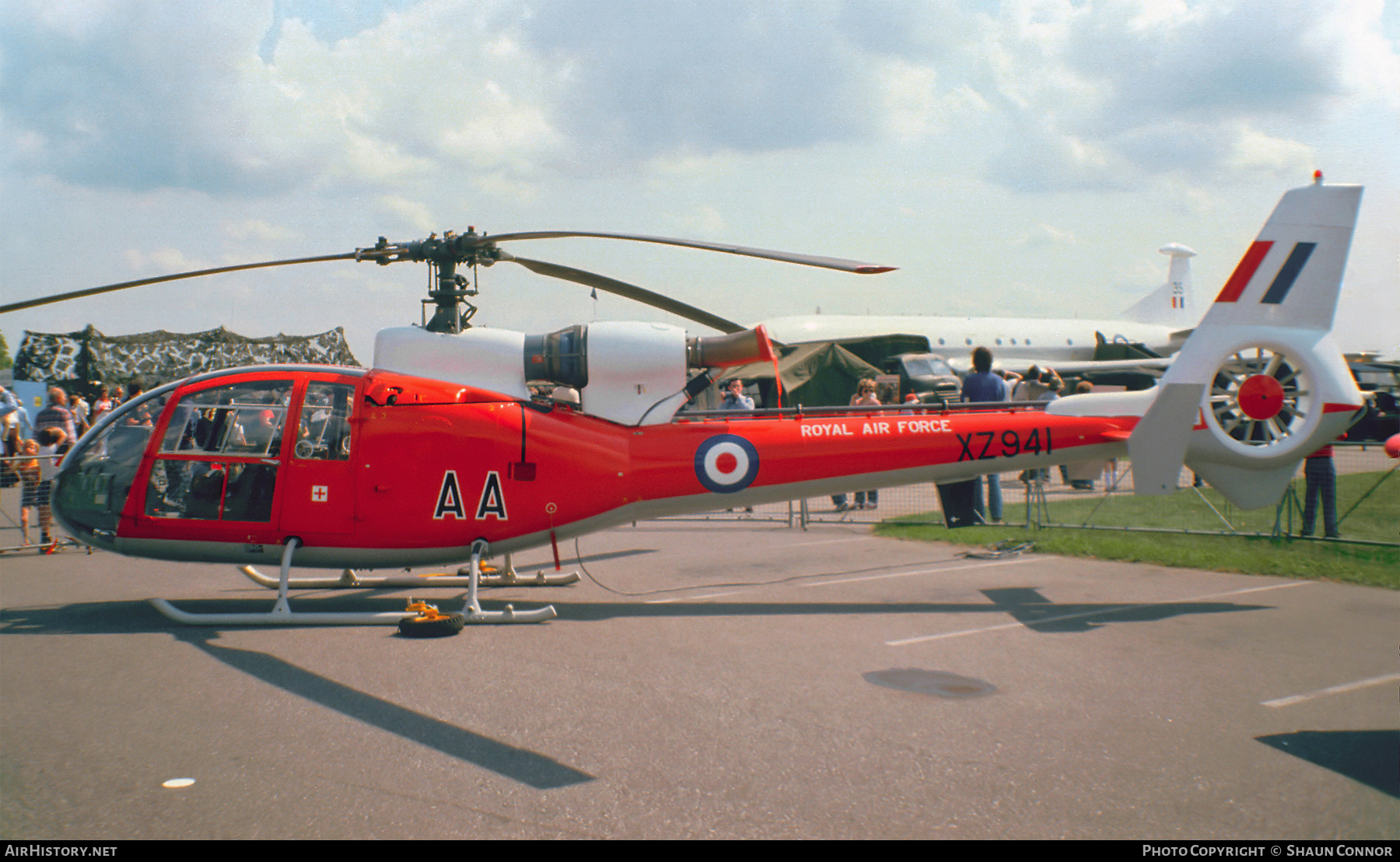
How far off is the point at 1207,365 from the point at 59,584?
10.6m

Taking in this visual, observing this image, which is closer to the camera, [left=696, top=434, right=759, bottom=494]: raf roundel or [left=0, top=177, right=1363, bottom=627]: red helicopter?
[left=0, top=177, right=1363, bottom=627]: red helicopter

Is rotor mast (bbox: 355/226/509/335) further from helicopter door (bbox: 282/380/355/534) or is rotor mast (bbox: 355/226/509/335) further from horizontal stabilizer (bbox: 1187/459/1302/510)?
horizontal stabilizer (bbox: 1187/459/1302/510)

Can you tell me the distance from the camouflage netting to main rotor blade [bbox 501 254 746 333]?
20.2 m

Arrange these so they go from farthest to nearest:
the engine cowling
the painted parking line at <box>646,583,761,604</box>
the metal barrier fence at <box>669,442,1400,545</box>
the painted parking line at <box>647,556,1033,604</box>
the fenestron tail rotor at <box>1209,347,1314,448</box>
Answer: the metal barrier fence at <box>669,442,1400,545</box>, the painted parking line at <box>647,556,1033,604</box>, the painted parking line at <box>646,583,761,604</box>, the fenestron tail rotor at <box>1209,347,1314,448</box>, the engine cowling

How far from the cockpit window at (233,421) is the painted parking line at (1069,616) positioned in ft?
16.3

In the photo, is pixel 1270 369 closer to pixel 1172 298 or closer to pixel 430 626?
pixel 430 626

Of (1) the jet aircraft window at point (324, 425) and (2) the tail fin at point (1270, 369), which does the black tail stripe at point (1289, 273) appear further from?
(1) the jet aircraft window at point (324, 425)

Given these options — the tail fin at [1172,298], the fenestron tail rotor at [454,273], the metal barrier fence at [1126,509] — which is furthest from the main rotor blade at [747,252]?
the tail fin at [1172,298]

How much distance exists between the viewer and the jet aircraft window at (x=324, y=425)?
6.73m

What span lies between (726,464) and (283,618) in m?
3.60

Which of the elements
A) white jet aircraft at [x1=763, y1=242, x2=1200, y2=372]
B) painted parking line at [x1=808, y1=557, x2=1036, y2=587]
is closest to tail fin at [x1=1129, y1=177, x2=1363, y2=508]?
painted parking line at [x1=808, y1=557, x2=1036, y2=587]

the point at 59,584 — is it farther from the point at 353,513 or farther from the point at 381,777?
the point at 381,777

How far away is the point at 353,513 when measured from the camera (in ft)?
22.0

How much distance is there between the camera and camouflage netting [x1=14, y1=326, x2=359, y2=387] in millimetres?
24094
